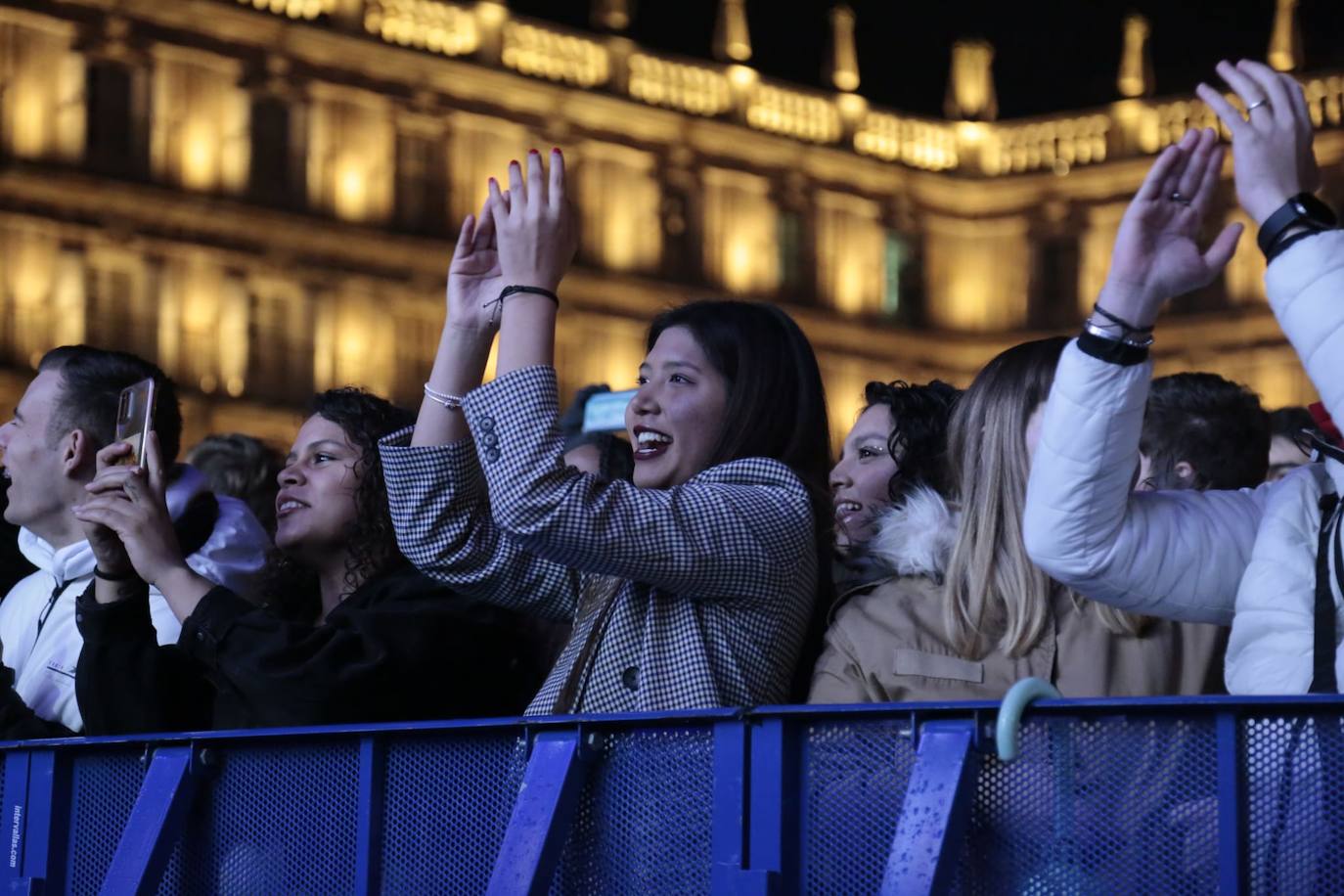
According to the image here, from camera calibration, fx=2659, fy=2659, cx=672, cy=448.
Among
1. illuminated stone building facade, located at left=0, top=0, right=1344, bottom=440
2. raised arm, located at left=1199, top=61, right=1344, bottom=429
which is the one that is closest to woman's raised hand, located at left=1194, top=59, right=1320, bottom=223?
raised arm, located at left=1199, top=61, right=1344, bottom=429

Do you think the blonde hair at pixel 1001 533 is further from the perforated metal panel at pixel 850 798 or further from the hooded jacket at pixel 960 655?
the perforated metal panel at pixel 850 798

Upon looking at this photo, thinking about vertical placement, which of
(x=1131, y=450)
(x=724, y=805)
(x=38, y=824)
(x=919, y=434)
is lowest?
(x=38, y=824)

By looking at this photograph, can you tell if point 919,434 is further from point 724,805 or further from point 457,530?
point 724,805

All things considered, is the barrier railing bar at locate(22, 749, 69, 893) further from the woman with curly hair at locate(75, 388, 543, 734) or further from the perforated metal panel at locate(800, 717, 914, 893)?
the perforated metal panel at locate(800, 717, 914, 893)

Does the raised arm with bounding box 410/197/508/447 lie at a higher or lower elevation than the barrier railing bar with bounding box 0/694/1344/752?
higher

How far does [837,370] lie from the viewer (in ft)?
118

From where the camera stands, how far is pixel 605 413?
9555 mm

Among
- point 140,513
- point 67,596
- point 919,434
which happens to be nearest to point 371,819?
point 140,513

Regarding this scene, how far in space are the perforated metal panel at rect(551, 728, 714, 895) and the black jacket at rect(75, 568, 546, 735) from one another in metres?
1.32

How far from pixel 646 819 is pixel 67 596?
8.54ft

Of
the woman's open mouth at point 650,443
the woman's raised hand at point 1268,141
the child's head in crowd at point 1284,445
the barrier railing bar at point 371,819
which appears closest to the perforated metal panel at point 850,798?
the barrier railing bar at point 371,819

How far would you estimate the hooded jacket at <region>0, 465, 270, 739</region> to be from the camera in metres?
5.52

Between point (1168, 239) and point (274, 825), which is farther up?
point (1168, 239)

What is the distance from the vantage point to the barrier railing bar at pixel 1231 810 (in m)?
2.96
